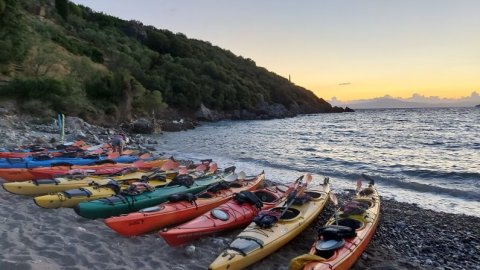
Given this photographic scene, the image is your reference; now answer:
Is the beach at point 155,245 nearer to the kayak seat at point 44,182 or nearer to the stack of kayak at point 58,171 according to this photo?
the kayak seat at point 44,182

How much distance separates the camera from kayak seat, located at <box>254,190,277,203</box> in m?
9.27

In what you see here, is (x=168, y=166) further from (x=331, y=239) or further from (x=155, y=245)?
(x=331, y=239)

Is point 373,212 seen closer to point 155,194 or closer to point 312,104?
point 155,194

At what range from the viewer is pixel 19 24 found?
2884cm

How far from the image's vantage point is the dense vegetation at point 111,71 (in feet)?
91.3

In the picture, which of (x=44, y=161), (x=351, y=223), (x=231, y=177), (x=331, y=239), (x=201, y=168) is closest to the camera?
(x=331, y=239)

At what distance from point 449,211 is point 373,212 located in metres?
4.08

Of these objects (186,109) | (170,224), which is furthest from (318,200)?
(186,109)

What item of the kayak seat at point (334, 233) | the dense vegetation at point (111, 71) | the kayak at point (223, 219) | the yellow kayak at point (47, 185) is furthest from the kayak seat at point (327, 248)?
the dense vegetation at point (111, 71)

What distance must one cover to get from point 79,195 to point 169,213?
96.7 inches

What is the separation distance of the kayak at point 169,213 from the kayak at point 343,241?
10.0 feet

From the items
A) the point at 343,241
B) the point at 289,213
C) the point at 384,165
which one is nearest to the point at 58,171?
the point at 289,213

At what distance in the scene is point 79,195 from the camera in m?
8.62

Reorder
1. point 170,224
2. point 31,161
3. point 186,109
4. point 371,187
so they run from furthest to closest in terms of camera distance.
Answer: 1. point 186,109
2. point 31,161
3. point 371,187
4. point 170,224
